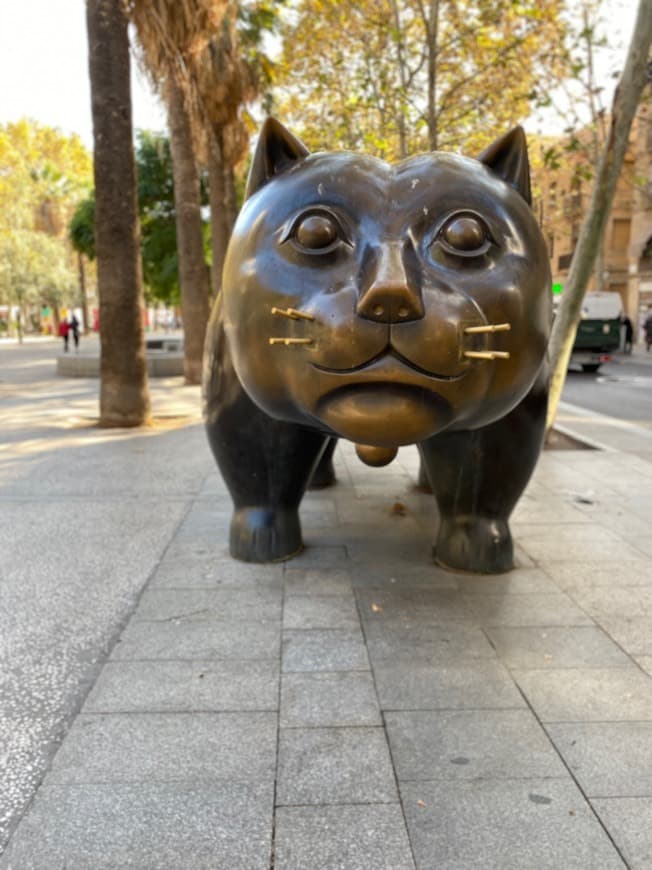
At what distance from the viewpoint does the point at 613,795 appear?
1978 mm

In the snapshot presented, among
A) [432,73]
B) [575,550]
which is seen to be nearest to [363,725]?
[575,550]

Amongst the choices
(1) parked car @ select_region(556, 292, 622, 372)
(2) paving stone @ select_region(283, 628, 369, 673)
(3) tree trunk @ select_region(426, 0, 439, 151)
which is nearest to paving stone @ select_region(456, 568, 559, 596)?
(2) paving stone @ select_region(283, 628, 369, 673)

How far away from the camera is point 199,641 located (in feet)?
9.71

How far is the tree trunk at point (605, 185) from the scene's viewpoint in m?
6.13

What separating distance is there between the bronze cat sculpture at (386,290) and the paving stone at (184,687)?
3.19 feet

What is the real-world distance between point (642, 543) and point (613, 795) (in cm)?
275

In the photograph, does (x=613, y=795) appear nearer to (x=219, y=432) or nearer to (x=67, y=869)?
(x=67, y=869)

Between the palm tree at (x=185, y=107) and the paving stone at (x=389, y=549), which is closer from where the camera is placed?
the paving stone at (x=389, y=549)

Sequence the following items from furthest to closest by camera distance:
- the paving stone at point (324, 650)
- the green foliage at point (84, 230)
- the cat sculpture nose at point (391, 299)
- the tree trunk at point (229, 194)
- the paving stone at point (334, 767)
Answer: the green foliage at point (84, 230), the tree trunk at point (229, 194), the paving stone at point (324, 650), the cat sculpture nose at point (391, 299), the paving stone at point (334, 767)

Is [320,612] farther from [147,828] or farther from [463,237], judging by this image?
[463,237]

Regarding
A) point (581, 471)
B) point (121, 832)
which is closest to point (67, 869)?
point (121, 832)

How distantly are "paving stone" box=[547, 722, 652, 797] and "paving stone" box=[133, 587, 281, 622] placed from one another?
4.60 feet

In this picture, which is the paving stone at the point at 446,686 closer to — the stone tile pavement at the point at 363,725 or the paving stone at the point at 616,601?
the stone tile pavement at the point at 363,725

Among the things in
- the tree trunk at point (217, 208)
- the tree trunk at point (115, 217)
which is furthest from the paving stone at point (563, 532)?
the tree trunk at point (217, 208)
